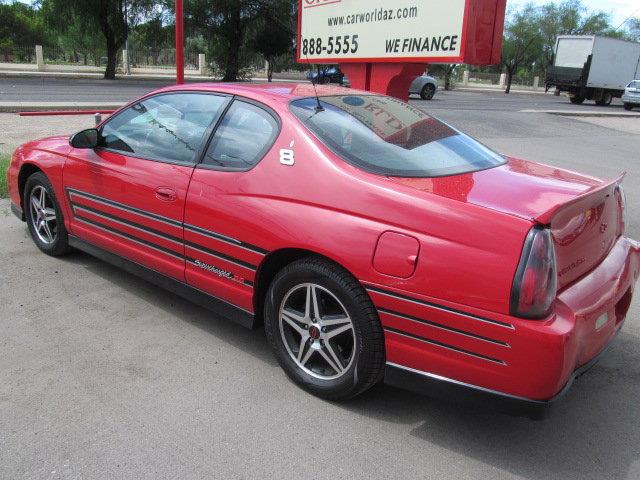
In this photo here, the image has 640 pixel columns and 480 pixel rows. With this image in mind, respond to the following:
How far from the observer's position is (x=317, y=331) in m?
2.95

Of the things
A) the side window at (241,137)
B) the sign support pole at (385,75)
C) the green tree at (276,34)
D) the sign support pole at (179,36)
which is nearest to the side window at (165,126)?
the side window at (241,137)

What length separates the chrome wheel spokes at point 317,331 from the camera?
2.87 metres

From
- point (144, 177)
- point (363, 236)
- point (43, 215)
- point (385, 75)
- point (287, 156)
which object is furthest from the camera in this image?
point (385, 75)

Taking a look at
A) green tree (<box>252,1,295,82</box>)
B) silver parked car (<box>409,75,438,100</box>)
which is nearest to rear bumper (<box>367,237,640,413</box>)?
silver parked car (<box>409,75,438,100</box>)

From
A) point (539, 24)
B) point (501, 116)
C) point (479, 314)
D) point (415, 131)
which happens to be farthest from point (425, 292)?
point (539, 24)

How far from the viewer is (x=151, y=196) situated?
3584 mm

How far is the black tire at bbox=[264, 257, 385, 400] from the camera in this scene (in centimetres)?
269

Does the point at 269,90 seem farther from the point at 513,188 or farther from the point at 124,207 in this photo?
the point at 513,188

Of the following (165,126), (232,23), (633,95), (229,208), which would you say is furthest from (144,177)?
(633,95)

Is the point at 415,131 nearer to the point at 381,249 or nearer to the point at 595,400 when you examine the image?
the point at 381,249

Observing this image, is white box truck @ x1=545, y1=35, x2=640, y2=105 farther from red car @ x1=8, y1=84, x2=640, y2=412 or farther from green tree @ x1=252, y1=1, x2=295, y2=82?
red car @ x1=8, y1=84, x2=640, y2=412

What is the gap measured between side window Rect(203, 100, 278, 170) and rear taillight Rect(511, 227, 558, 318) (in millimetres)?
1509

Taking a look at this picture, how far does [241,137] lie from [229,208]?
0.46 m

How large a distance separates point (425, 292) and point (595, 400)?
1378mm
